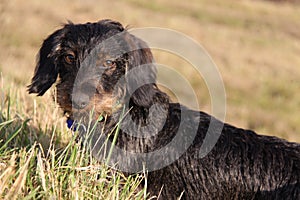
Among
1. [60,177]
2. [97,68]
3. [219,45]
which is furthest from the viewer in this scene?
[219,45]

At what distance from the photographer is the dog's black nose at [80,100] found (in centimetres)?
473

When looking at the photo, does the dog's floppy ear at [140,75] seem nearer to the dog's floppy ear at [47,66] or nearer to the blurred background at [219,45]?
the dog's floppy ear at [47,66]

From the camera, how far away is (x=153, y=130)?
5.20 m

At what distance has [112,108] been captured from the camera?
499 cm

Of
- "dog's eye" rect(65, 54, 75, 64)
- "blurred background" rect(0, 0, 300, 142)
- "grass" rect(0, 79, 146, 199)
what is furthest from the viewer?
"blurred background" rect(0, 0, 300, 142)

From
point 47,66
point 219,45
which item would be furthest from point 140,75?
point 219,45

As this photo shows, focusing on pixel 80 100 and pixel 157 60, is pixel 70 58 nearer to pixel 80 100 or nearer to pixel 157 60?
pixel 80 100

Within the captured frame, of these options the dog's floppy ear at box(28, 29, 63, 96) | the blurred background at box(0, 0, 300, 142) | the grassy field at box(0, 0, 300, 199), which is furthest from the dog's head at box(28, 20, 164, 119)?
the blurred background at box(0, 0, 300, 142)

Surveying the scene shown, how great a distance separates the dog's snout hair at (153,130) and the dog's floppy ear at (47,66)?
0.03 feet

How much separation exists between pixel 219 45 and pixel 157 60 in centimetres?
592

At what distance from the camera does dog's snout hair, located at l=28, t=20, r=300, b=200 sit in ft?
16.1

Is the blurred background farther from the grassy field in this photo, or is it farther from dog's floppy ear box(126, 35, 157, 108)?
dog's floppy ear box(126, 35, 157, 108)

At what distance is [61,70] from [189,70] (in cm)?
1308

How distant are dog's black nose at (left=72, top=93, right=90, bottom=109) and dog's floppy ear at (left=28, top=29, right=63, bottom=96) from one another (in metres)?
0.64
